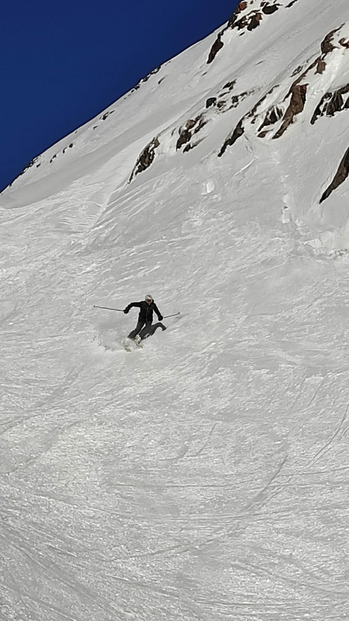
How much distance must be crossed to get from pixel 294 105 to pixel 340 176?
786 centimetres

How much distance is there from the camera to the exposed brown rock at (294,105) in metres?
30.6

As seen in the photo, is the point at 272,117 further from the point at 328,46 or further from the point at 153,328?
the point at 153,328

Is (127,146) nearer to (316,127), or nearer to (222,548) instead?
(316,127)

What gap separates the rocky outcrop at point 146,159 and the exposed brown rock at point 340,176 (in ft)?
44.7

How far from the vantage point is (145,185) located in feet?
110

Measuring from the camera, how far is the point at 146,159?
120 feet

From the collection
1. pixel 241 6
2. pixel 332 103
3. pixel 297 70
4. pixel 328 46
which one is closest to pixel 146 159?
pixel 297 70

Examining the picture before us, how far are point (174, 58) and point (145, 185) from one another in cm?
4041

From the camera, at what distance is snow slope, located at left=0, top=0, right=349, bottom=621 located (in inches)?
371

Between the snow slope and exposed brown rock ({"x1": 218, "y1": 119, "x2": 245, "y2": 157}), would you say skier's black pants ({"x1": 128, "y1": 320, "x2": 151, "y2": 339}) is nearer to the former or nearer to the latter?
the snow slope

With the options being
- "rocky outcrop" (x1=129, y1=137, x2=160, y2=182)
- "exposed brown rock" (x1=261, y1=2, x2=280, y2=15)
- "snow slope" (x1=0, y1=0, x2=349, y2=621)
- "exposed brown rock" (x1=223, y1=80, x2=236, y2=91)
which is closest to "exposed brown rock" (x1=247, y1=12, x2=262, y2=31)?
"exposed brown rock" (x1=261, y1=2, x2=280, y2=15)

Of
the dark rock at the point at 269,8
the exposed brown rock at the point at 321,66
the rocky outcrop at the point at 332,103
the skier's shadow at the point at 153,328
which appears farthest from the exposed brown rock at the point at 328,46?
the dark rock at the point at 269,8

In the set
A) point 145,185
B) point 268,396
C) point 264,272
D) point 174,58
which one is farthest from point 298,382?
point 174,58

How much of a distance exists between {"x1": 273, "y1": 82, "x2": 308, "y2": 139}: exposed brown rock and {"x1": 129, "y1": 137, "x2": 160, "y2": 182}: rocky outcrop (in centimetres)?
770
